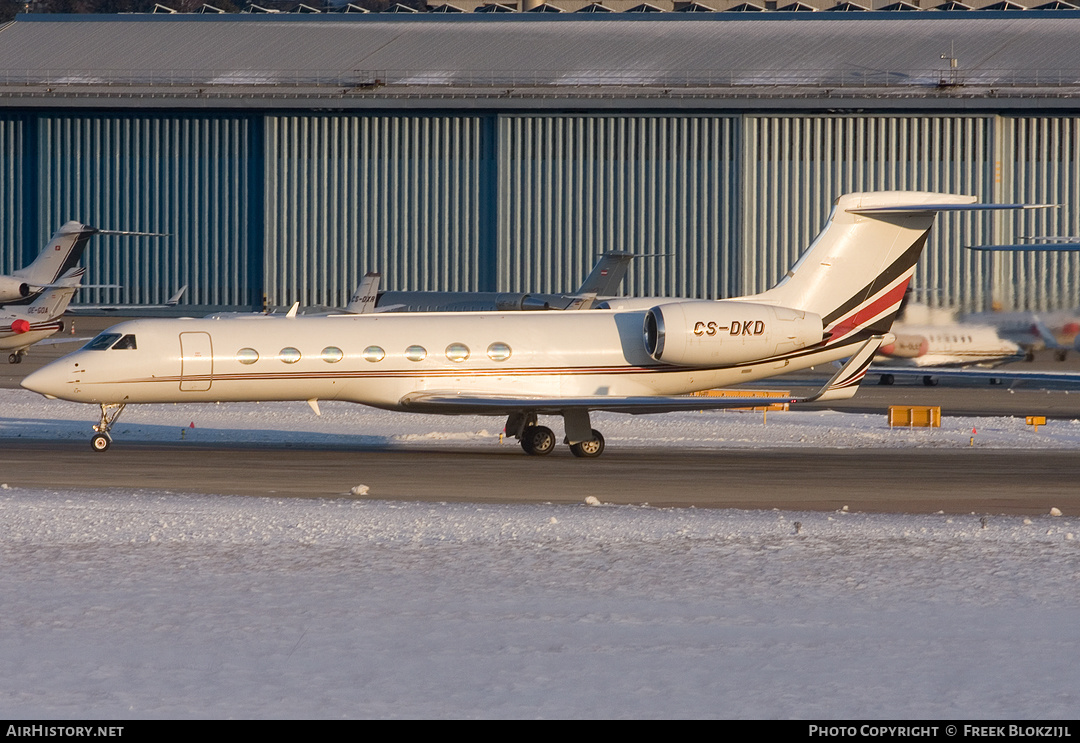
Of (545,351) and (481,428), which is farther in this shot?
(481,428)

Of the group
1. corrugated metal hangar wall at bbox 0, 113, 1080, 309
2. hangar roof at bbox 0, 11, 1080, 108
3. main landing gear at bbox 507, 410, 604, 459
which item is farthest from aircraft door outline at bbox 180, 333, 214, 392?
hangar roof at bbox 0, 11, 1080, 108

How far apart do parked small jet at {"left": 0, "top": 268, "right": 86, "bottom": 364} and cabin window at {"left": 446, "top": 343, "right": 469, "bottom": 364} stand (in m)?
26.2

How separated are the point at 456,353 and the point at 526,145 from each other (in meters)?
32.5

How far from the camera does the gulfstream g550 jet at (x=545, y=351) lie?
24.0 m

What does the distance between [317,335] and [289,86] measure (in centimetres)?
3533

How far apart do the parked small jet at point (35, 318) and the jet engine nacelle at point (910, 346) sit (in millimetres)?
29792

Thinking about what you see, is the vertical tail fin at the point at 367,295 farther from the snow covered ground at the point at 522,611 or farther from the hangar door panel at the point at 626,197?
the snow covered ground at the point at 522,611

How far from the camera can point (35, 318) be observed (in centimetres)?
4694

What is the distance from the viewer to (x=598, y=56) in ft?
190

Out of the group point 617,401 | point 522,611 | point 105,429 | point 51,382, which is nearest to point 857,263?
point 617,401

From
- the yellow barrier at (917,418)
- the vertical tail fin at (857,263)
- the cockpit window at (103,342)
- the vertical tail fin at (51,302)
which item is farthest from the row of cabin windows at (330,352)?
the vertical tail fin at (51,302)

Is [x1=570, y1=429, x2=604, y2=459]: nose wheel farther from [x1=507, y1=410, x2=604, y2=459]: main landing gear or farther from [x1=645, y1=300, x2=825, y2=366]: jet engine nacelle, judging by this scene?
[x1=645, y1=300, x2=825, y2=366]: jet engine nacelle

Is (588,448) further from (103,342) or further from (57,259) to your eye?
(57,259)

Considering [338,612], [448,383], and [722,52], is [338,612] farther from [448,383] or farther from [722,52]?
[722,52]
